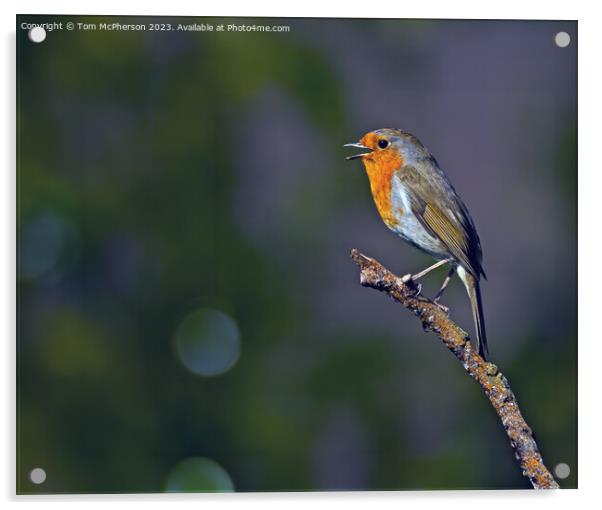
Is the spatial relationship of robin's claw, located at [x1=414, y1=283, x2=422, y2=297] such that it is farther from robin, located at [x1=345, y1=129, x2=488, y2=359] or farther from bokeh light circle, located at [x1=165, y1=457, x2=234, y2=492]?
bokeh light circle, located at [x1=165, y1=457, x2=234, y2=492]

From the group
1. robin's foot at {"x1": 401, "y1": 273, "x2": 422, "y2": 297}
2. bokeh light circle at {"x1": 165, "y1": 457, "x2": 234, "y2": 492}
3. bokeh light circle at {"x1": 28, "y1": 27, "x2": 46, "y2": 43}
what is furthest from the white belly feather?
bokeh light circle at {"x1": 28, "y1": 27, "x2": 46, "y2": 43}

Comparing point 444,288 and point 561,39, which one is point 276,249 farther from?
point 561,39

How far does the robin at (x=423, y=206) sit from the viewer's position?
2693mm

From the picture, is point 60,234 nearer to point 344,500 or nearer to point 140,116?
point 140,116

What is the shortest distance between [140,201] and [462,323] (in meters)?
1.07

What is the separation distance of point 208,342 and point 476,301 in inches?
33.1

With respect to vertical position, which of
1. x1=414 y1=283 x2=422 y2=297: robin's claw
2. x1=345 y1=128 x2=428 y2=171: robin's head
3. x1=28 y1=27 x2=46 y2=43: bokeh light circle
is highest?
x1=28 y1=27 x2=46 y2=43: bokeh light circle

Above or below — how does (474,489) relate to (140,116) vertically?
below

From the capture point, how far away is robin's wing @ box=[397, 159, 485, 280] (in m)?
2.70

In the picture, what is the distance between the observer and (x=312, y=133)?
2729 millimetres

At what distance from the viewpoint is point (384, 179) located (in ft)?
8.91

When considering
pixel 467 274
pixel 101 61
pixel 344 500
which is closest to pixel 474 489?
pixel 344 500

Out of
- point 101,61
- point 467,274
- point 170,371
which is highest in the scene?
point 101,61

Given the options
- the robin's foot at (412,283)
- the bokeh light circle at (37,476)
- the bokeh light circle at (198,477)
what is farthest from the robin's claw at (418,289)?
the bokeh light circle at (37,476)
